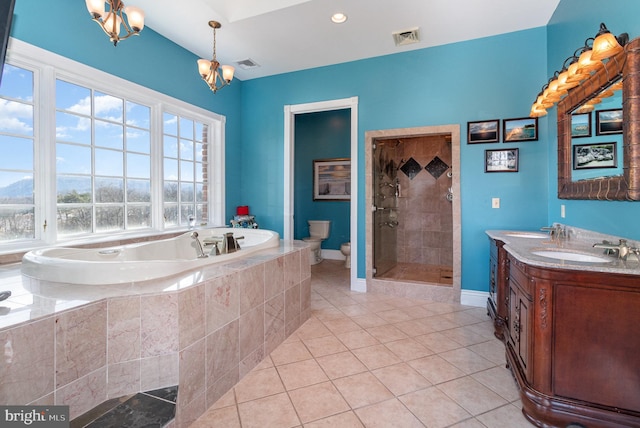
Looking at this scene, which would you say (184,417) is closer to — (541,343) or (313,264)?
(541,343)

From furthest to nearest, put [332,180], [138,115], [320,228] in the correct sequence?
[332,180] < [320,228] < [138,115]

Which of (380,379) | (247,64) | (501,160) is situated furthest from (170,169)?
(501,160)

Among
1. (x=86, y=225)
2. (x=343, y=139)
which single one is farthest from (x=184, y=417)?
(x=343, y=139)

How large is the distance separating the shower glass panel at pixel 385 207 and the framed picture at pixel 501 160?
47.0 inches

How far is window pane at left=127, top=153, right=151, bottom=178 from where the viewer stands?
2867 millimetres

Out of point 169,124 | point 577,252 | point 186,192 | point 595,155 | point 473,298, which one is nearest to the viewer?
point 577,252

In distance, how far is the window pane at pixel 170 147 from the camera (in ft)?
10.6

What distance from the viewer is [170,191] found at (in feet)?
10.8

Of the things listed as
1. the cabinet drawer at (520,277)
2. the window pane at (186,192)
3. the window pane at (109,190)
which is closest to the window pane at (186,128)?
the window pane at (186,192)

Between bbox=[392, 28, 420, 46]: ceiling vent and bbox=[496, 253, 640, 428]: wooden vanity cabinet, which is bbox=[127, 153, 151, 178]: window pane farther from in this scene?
bbox=[496, 253, 640, 428]: wooden vanity cabinet

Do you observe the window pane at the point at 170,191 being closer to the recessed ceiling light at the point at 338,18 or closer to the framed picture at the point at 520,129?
the recessed ceiling light at the point at 338,18

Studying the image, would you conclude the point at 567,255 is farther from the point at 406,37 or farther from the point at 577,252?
the point at 406,37

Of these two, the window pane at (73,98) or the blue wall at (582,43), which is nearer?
the blue wall at (582,43)

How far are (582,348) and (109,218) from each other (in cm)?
340
